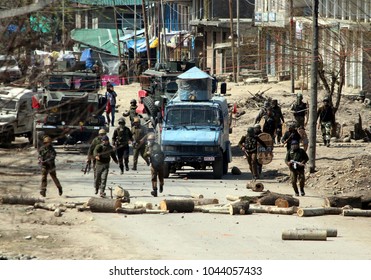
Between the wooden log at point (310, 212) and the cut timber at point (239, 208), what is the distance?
1.14 m

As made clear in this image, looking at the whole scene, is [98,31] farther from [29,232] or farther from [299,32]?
[29,232]

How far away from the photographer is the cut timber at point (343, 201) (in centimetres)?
2633

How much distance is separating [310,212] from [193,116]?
8.24 metres

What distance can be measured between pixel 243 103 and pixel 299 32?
12.9 feet

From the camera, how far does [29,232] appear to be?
23.1 m

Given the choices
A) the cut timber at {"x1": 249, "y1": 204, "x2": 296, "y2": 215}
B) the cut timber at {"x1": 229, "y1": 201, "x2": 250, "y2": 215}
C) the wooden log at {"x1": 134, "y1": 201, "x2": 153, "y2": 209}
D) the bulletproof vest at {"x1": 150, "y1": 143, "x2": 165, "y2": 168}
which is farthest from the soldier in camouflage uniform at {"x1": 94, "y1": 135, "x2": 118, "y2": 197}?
the cut timber at {"x1": 249, "y1": 204, "x2": 296, "y2": 215}

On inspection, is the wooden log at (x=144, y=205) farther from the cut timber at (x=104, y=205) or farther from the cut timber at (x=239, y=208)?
the cut timber at (x=239, y=208)

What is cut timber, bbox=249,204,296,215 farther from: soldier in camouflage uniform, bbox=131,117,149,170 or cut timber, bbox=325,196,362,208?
soldier in camouflage uniform, bbox=131,117,149,170

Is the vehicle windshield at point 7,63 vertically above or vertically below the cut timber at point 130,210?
above

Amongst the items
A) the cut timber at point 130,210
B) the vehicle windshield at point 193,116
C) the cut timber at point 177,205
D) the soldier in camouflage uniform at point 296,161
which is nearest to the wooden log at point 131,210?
the cut timber at point 130,210

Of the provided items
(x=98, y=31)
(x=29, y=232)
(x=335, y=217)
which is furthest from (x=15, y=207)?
(x=98, y=31)

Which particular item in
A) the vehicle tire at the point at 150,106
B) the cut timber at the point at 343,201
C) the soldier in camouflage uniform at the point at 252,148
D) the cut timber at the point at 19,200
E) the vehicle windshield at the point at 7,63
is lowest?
the cut timber at the point at 343,201

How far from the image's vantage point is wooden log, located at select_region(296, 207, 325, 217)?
82.3ft

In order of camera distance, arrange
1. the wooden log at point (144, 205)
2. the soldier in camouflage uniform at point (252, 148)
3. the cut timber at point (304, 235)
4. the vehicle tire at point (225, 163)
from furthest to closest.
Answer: the vehicle tire at point (225, 163) → the soldier in camouflage uniform at point (252, 148) → the wooden log at point (144, 205) → the cut timber at point (304, 235)
